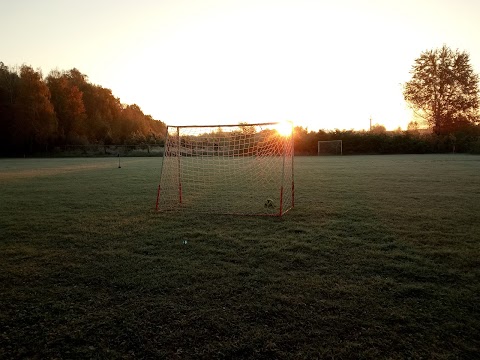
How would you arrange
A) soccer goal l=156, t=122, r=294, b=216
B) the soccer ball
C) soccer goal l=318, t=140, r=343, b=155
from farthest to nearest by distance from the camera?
soccer goal l=318, t=140, r=343, b=155, the soccer ball, soccer goal l=156, t=122, r=294, b=216

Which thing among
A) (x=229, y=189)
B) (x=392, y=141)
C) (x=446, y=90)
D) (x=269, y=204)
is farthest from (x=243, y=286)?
(x=446, y=90)

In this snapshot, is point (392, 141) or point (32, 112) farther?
point (32, 112)

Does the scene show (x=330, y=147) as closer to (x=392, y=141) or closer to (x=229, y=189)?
(x=392, y=141)

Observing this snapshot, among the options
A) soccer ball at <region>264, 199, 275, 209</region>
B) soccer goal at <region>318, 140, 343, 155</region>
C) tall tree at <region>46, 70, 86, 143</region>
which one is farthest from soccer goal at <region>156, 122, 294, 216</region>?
tall tree at <region>46, 70, 86, 143</region>

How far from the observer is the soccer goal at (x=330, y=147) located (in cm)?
3425

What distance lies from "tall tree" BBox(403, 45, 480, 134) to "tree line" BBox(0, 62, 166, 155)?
3180cm

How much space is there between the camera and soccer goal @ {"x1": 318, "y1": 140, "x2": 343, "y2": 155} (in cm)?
3425

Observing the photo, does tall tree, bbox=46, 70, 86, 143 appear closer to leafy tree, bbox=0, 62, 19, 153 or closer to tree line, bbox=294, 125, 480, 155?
leafy tree, bbox=0, 62, 19, 153

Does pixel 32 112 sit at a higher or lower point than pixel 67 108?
lower

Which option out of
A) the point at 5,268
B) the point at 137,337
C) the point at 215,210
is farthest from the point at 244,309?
the point at 215,210

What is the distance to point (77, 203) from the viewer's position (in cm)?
704

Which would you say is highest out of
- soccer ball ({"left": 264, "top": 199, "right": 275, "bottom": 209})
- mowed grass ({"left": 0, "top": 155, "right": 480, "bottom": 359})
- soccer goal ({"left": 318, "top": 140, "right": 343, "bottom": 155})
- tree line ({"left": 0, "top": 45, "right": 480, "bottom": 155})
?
tree line ({"left": 0, "top": 45, "right": 480, "bottom": 155})

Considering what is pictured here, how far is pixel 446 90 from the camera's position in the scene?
35812 mm

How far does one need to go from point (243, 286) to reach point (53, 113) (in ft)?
141
